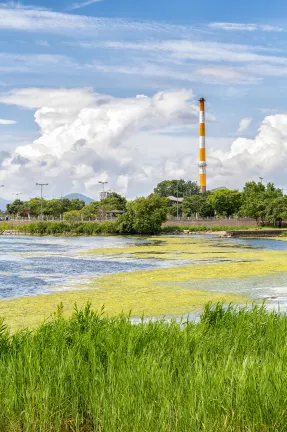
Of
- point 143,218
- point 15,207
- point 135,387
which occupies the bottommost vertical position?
point 135,387

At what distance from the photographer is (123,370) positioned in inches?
278

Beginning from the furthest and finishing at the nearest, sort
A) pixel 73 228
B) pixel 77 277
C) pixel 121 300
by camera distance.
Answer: pixel 73 228 → pixel 77 277 → pixel 121 300

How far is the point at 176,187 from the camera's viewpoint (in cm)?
16150

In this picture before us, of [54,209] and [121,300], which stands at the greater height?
[54,209]

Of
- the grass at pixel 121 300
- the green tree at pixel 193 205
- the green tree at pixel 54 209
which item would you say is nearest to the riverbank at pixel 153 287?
the grass at pixel 121 300

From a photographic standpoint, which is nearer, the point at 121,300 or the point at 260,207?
the point at 121,300

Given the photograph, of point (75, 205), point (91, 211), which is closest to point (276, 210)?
point (91, 211)

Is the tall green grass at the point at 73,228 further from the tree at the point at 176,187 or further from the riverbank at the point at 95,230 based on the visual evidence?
the tree at the point at 176,187

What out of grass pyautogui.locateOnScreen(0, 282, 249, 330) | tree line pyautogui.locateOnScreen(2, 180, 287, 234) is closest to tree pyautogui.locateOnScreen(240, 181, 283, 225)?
tree line pyautogui.locateOnScreen(2, 180, 287, 234)

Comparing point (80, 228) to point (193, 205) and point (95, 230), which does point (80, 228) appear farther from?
point (193, 205)

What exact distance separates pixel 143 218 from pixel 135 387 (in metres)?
74.3

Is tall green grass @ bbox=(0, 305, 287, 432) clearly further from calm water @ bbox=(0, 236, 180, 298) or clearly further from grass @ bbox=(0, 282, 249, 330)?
calm water @ bbox=(0, 236, 180, 298)

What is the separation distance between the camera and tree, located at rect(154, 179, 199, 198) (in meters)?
158

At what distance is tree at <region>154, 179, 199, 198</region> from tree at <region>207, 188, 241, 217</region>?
1511 inches
